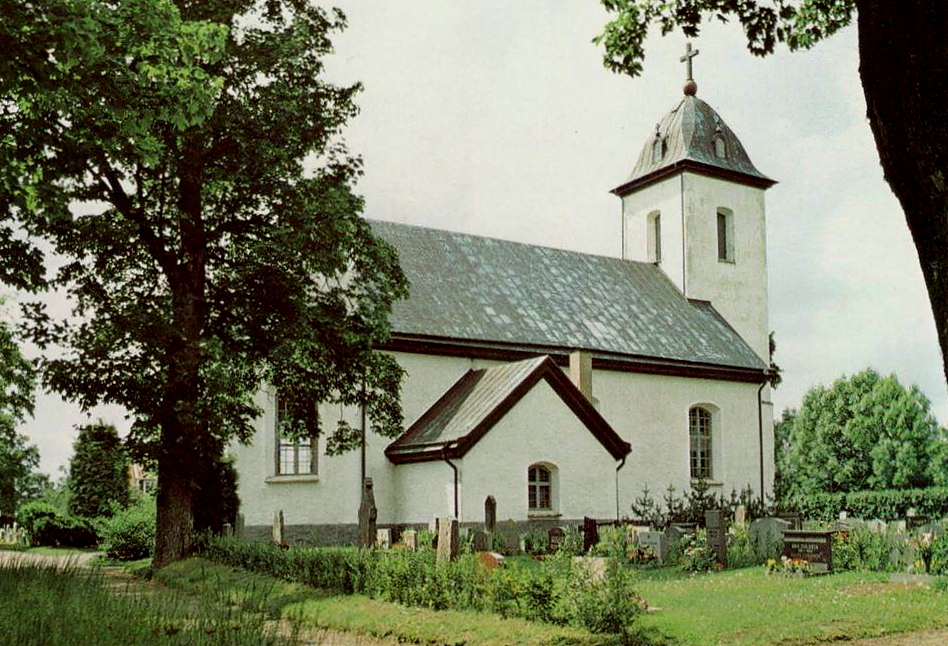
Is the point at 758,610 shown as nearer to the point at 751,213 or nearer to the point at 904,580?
the point at 904,580

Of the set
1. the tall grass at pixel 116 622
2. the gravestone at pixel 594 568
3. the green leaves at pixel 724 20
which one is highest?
the green leaves at pixel 724 20

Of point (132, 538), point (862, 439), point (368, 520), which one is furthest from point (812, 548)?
point (862, 439)

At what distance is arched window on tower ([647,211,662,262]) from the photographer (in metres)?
35.9

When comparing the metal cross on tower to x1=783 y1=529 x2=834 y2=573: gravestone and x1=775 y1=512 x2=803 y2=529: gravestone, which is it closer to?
x1=775 y1=512 x2=803 y2=529: gravestone

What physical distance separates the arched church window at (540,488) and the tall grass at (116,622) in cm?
1730

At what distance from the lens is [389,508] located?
2489 centimetres

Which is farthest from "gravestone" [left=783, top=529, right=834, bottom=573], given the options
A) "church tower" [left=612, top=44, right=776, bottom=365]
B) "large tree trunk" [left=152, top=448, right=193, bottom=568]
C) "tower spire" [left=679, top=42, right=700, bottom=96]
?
"tower spire" [left=679, top=42, right=700, bottom=96]

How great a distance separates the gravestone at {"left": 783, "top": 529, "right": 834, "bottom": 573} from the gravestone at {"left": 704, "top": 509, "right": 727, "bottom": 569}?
54.9 inches

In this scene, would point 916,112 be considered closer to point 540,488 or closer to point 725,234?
point 540,488

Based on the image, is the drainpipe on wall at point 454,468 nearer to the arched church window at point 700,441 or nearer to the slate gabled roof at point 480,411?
the slate gabled roof at point 480,411

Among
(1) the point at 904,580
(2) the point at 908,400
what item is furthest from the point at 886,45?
(2) the point at 908,400

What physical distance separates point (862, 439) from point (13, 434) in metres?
42.5

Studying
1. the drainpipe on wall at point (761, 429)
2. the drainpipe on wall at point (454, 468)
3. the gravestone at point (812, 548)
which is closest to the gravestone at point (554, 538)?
the drainpipe on wall at point (454, 468)

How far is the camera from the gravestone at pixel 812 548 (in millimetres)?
17453
